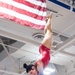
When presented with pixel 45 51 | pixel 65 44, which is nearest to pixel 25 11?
pixel 45 51

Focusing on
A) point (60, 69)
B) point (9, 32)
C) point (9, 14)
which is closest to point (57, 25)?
point (9, 32)

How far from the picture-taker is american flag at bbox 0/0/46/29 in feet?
9.83

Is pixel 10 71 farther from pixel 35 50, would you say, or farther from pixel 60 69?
pixel 60 69

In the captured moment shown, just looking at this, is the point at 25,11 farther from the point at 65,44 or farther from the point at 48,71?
the point at 48,71

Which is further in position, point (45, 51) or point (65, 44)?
point (65, 44)

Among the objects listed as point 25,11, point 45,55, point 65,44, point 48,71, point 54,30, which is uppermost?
point 54,30

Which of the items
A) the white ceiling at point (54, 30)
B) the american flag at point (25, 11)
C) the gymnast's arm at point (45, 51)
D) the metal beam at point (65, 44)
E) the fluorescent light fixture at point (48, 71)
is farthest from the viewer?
the fluorescent light fixture at point (48, 71)

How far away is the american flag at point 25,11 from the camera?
2996mm

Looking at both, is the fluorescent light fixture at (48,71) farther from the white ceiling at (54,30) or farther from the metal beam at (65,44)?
the metal beam at (65,44)

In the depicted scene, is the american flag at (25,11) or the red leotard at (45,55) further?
the american flag at (25,11)

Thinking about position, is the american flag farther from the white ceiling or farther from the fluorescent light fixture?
the fluorescent light fixture

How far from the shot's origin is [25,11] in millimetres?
3168

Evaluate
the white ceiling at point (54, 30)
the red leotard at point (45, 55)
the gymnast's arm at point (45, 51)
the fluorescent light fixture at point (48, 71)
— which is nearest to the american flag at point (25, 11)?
the white ceiling at point (54, 30)

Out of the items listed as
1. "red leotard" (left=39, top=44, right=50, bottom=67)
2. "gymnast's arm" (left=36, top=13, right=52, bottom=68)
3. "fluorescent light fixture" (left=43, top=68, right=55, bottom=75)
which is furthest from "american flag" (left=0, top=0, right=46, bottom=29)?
"fluorescent light fixture" (left=43, top=68, right=55, bottom=75)
